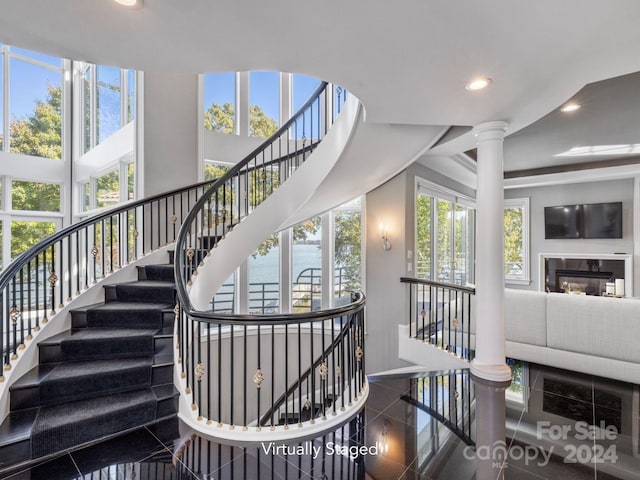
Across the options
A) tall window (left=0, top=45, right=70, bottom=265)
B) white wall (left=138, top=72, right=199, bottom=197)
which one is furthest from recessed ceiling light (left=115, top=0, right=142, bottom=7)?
tall window (left=0, top=45, right=70, bottom=265)

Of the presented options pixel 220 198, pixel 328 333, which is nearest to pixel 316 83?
pixel 220 198

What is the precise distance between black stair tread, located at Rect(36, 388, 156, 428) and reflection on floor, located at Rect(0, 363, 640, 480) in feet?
0.65

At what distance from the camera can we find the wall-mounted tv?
20.5 ft

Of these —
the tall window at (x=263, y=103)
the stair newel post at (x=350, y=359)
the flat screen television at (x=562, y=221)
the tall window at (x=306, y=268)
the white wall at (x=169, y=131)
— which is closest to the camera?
the stair newel post at (x=350, y=359)

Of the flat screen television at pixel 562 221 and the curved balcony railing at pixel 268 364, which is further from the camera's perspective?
the flat screen television at pixel 562 221

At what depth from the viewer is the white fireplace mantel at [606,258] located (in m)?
6.01

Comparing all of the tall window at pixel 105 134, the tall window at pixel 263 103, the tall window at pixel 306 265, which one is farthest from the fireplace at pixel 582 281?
the tall window at pixel 105 134

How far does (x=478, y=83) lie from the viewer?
2.30 meters

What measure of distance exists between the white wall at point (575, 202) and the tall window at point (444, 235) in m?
1.37

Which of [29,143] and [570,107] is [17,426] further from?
[29,143]

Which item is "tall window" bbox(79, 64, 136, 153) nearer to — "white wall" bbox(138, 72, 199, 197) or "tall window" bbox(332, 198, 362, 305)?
"white wall" bbox(138, 72, 199, 197)

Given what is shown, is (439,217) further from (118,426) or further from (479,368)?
(118,426)

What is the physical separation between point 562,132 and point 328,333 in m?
4.45

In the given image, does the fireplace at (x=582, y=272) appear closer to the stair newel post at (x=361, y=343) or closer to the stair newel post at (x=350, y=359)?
the stair newel post at (x=361, y=343)
